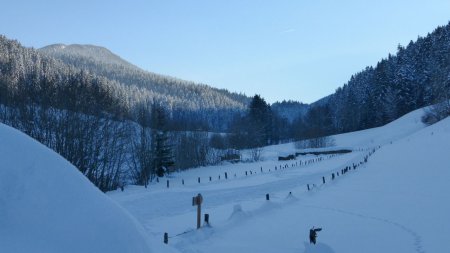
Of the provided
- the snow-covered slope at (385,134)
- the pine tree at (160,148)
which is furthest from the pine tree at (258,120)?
the pine tree at (160,148)

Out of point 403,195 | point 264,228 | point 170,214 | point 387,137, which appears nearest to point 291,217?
point 264,228

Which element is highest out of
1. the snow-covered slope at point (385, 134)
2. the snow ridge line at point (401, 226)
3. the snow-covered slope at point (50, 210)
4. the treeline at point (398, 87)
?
the treeline at point (398, 87)

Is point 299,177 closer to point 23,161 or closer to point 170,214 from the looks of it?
point 170,214

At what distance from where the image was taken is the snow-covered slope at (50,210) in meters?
3.84

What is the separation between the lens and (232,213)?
15.4 metres

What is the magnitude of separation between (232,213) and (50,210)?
1171 centimetres

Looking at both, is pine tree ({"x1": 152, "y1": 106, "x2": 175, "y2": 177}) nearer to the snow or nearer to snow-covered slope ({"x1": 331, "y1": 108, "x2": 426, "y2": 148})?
the snow

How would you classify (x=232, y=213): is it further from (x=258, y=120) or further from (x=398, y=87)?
(x=398, y=87)

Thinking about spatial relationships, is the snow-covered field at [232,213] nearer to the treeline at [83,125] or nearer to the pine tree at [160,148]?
the treeline at [83,125]

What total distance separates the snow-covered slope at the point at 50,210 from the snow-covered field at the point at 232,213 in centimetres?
1

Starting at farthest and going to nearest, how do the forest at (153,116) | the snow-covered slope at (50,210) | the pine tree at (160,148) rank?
Result: the pine tree at (160,148)
the forest at (153,116)
the snow-covered slope at (50,210)

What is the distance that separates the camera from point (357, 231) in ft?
42.1

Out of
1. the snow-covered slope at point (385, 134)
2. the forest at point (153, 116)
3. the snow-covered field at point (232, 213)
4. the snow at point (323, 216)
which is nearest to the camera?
the snow-covered field at point (232, 213)

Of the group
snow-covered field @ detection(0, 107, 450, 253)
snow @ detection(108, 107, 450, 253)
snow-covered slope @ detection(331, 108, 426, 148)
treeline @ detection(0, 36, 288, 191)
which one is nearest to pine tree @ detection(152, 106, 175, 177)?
treeline @ detection(0, 36, 288, 191)
